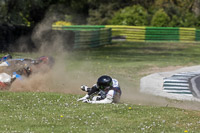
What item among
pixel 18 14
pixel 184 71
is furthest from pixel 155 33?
pixel 184 71

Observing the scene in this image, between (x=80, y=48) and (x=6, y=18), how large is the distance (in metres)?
6.67

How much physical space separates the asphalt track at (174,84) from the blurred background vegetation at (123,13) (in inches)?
667

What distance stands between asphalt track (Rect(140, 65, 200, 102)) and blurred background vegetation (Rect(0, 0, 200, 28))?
16945 millimetres

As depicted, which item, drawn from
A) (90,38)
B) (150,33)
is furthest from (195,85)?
(150,33)

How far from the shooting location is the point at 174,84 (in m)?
19.0

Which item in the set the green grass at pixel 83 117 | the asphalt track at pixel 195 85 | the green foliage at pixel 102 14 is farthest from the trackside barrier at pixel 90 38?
the green grass at pixel 83 117

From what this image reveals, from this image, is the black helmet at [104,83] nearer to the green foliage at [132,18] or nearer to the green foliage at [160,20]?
the green foliage at [132,18]

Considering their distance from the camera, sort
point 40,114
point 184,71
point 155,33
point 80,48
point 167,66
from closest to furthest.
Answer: point 40,114
point 184,71
point 167,66
point 80,48
point 155,33

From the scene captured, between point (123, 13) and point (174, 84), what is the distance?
122 ft

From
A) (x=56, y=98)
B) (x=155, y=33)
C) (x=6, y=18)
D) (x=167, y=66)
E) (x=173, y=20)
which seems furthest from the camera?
(x=173, y=20)

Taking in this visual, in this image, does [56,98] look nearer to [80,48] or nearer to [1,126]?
[1,126]

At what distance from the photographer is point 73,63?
2528cm

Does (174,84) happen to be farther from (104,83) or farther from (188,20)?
(188,20)

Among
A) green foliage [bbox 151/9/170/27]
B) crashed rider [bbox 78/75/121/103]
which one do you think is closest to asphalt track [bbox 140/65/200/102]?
crashed rider [bbox 78/75/121/103]
